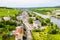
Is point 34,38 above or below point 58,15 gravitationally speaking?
above

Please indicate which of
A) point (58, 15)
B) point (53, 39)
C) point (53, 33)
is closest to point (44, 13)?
point (58, 15)

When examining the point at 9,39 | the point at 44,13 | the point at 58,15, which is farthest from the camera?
the point at 58,15

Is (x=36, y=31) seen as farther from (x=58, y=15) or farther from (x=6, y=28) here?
(x=58, y=15)

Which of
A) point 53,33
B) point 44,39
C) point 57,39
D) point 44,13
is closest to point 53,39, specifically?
point 57,39

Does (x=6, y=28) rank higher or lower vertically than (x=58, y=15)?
higher

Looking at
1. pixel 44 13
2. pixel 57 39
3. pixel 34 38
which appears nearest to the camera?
pixel 34 38

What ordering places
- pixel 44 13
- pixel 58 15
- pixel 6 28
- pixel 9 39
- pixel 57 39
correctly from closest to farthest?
pixel 9 39 < pixel 57 39 < pixel 6 28 < pixel 44 13 < pixel 58 15

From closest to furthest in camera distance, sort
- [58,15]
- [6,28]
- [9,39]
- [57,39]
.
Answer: [9,39], [57,39], [6,28], [58,15]

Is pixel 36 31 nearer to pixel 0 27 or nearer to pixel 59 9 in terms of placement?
pixel 0 27

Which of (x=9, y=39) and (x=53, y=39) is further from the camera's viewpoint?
(x=53, y=39)
